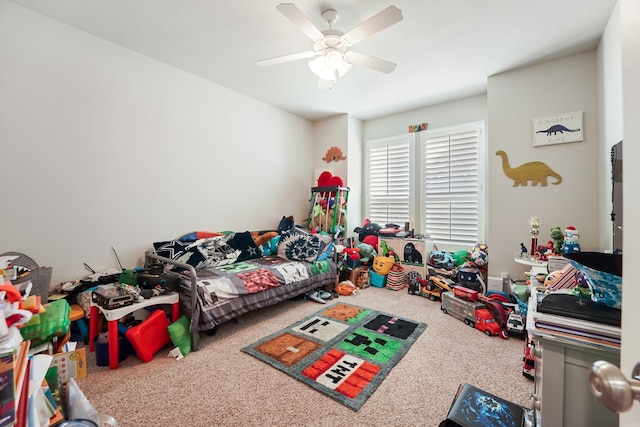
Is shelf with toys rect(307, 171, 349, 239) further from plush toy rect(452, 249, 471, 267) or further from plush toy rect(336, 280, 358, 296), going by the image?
plush toy rect(452, 249, 471, 267)

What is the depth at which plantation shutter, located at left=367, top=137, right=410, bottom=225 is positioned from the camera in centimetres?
414

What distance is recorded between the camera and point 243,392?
159 cm

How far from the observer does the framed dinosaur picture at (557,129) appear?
8.41 feet

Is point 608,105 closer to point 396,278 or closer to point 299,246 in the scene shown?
point 396,278

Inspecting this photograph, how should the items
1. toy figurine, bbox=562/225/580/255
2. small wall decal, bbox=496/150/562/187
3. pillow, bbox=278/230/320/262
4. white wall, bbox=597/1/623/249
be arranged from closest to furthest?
white wall, bbox=597/1/623/249, toy figurine, bbox=562/225/580/255, small wall decal, bbox=496/150/562/187, pillow, bbox=278/230/320/262

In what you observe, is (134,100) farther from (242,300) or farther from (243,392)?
(243,392)

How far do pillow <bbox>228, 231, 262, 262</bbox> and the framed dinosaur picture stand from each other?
10.9 ft

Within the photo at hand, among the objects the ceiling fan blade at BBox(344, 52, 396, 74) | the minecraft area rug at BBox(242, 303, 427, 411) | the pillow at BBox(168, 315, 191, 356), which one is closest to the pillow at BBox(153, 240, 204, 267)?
the pillow at BBox(168, 315, 191, 356)

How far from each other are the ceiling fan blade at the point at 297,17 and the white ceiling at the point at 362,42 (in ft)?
0.98

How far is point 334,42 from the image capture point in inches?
77.7

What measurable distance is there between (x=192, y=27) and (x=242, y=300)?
238cm

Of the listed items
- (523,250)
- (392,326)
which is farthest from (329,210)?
(523,250)

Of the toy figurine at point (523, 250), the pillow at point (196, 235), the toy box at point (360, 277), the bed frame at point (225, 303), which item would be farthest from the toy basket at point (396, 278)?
the pillow at point (196, 235)

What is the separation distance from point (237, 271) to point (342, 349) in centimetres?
122
